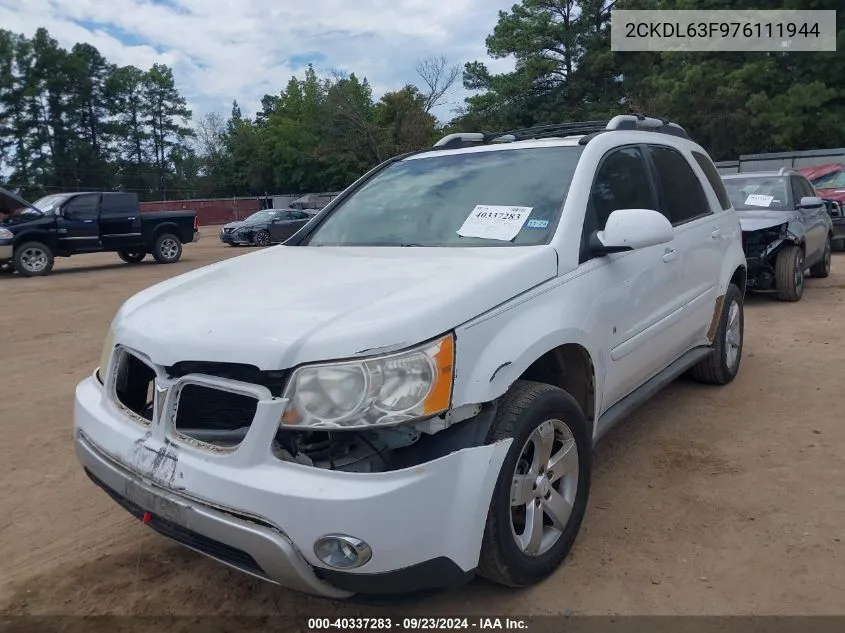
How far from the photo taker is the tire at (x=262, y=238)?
2269cm

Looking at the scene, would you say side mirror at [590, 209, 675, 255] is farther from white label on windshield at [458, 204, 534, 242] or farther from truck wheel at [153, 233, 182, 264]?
truck wheel at [153, 233, 182, 264]

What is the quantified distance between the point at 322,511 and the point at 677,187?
10.2 ft

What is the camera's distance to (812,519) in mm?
2941

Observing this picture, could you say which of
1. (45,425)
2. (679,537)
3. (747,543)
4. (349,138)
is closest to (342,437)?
(679,537)

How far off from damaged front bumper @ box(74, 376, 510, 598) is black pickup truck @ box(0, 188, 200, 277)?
1375 centimetres

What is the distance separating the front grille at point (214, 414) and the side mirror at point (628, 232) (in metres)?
1.64

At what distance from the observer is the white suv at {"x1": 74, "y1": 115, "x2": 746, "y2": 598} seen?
1.99 metres

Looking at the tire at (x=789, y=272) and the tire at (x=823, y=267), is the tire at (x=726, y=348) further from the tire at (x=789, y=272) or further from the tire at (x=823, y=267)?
the tire at (x=823, y=267)

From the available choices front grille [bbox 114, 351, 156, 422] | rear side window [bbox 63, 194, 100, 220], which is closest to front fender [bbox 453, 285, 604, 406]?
front grille [bbox 114, 351, 156, 422]

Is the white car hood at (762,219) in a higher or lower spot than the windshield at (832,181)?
lower

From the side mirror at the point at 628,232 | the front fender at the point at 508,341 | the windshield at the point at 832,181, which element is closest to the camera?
the front fender at the point at 508,341

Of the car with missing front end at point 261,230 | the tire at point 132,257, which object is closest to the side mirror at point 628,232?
the tire at point 132,257

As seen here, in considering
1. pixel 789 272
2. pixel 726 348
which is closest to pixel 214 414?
pixel 726 348

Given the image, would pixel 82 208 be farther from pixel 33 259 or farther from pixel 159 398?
pixel 159 398
